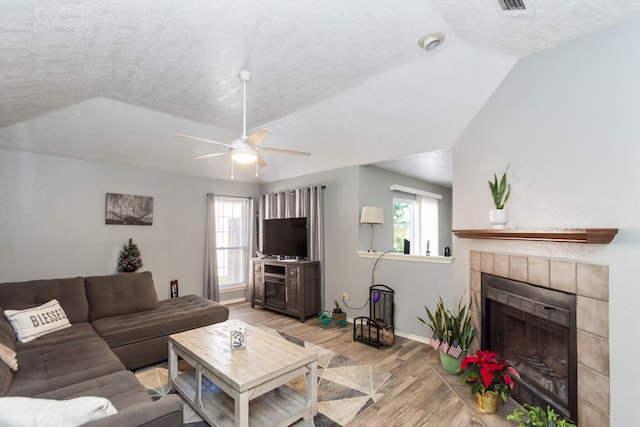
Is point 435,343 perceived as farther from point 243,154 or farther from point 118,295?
point 118,295

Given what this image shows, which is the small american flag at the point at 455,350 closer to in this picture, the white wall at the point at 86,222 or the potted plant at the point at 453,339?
the potted plant at the point at 453,339

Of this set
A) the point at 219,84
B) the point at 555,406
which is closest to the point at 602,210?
the point at 555,406

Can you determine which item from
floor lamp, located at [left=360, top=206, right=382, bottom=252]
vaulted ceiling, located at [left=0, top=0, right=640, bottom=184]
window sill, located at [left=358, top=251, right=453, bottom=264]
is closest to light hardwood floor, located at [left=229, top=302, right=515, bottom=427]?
window sill, located at [left=358, top=251, right=453, bottom=264]

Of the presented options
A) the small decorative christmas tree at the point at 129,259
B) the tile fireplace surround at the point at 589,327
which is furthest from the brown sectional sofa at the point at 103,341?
the tile fireplace surround at the point at 589,327

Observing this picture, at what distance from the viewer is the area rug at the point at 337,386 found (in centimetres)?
234

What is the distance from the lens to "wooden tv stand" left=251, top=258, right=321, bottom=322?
A: 4.76 m

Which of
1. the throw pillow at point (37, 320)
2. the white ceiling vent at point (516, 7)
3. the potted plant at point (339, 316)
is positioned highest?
the white ceiling vent at point (516, 7)

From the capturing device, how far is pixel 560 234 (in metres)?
2.01

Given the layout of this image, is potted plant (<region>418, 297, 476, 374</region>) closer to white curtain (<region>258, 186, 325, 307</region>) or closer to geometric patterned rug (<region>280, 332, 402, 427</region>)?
geometric patterned rug (<region>280, 332, 402, 427</region>)

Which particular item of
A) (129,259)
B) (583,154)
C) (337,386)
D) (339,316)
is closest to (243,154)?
(337,386)

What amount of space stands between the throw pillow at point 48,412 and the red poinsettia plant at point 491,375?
2508 millimetres

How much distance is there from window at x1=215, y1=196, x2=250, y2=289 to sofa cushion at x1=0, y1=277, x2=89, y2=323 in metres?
2.54

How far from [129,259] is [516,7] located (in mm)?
5291

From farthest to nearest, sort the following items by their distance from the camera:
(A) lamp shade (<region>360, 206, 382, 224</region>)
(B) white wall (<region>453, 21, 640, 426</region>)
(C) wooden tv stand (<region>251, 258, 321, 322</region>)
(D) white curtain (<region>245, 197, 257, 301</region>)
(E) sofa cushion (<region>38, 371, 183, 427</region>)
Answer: (D) white curtain (<region>245, 197, 257, 301</region>), (C) wooden tv stand (<region>251, 258, 321, 322</region>), (A) lamp shade (<region>360, 206, 382, 224</region>), (B) white wall (<region>453, 21, 640, 426</region>), (E) sofa cushion (<region>38, 371, 183, 427</region>)
